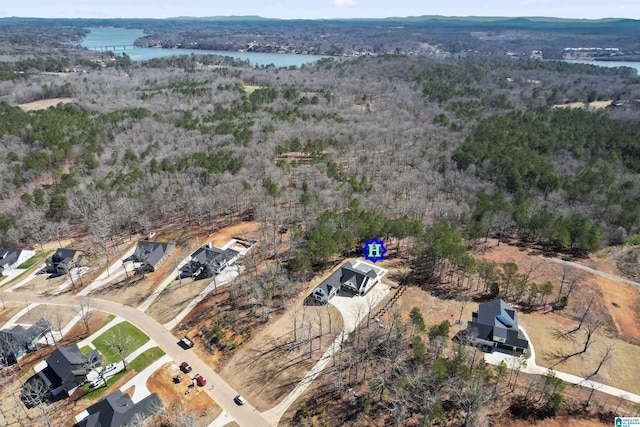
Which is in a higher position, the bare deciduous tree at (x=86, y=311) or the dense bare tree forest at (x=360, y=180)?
the dense bare tree forest at (x=360, y=180)

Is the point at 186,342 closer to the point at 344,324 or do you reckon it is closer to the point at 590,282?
the point at 344,324

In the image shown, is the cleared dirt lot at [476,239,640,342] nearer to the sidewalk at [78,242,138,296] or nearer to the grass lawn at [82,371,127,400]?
the grass lawn at [82,371,127,400]

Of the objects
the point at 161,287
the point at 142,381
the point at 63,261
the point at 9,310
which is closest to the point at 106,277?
the point at 63,261

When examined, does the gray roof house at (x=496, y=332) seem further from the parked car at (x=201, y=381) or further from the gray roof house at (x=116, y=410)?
the gray roof house at (x=116, y=410)

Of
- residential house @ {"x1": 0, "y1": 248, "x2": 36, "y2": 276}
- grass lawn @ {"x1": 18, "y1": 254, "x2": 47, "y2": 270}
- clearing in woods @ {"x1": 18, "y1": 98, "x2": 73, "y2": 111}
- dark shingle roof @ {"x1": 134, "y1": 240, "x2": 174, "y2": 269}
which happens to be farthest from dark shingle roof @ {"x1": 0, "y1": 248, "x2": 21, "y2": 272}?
clearing in woods @ {"x1": 18, "y1": 98, "x2": 73, "y2": 111}

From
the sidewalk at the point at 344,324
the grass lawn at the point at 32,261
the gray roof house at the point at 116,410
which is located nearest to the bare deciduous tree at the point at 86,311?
the gray roof house at the point at 116,410

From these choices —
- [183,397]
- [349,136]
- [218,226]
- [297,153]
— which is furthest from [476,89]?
[183,397]

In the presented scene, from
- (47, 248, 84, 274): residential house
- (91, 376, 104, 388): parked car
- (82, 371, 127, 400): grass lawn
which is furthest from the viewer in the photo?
(47, 248, 84, 274): residential house
